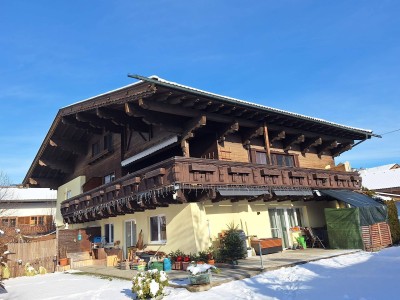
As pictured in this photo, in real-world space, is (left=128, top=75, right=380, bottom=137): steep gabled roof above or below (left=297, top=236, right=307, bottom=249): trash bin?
above

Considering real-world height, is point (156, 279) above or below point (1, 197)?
below

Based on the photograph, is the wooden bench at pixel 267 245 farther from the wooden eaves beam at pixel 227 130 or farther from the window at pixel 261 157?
the wooden eaves beam at pixel 227 130

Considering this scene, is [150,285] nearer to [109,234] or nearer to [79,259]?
[79,259]

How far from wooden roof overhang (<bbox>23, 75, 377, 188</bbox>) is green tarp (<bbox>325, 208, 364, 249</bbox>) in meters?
5.00

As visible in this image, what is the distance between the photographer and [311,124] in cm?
1931

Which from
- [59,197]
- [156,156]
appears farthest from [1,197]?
[156,156]

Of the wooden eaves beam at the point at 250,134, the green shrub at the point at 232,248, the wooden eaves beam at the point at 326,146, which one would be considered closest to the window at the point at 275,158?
the wooden eaves beam at the point at 250,134

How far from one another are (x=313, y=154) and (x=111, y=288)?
16.1m

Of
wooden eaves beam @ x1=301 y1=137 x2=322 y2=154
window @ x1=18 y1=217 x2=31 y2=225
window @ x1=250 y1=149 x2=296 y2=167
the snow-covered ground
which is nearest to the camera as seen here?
the snow-covered ground

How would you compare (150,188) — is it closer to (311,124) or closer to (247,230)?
(247,230)

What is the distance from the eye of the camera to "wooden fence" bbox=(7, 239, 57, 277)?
16.7 m

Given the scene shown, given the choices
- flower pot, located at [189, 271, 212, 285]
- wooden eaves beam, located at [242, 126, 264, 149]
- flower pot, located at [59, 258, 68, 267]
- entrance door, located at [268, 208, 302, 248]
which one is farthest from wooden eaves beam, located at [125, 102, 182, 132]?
flower pot, located at [59, 258, 68, 267]

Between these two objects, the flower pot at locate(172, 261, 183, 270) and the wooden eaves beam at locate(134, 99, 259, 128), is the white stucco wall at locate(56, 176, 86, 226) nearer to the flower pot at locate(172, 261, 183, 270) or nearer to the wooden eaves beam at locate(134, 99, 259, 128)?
the flower pot at locate(172, 261, 183, 270)

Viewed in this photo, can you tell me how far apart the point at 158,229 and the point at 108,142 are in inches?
361
